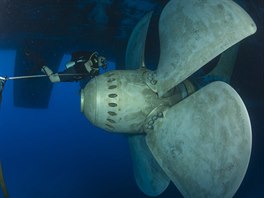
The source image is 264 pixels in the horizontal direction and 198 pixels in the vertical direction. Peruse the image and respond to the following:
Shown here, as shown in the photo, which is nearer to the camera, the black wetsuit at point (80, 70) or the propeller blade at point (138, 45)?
the propeller blade at point (138, 45)

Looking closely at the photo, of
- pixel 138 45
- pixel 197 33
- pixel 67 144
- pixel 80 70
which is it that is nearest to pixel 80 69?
pixel 80 70

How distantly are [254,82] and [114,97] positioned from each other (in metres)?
2.37

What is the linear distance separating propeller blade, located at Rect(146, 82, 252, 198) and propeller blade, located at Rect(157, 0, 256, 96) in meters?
0.24

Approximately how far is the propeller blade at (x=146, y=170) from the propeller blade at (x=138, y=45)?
0.76 m

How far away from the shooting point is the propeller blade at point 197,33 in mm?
2221

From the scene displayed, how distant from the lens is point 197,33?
2.30 meters

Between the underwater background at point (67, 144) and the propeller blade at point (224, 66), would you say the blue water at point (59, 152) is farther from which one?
the propeller blade at point (224, 66)

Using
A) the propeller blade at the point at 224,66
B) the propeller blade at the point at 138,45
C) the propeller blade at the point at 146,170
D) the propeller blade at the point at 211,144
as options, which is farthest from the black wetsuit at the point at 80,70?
the propeller blade at the point at 224,66

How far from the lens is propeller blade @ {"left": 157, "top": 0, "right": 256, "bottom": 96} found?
2.22m

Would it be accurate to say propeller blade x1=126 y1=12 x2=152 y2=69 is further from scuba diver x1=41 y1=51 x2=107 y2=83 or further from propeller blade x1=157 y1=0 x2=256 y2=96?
propeller blade x1=157 y1=0 x2=256 y2=96

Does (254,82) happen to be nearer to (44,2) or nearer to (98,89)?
(98,89)

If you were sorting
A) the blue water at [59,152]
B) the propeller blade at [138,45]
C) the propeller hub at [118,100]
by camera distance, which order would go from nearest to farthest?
the propeller hub at [118,100], the propeller blade at [138,45], the blue water at [59,152]

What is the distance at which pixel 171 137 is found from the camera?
250 cm

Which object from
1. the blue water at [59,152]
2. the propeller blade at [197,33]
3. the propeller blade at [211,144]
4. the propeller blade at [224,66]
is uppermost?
the propeller blade at [197,33]
